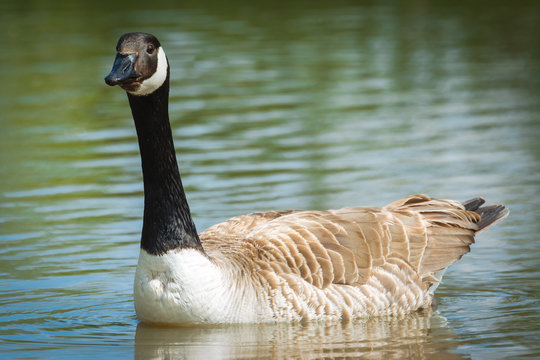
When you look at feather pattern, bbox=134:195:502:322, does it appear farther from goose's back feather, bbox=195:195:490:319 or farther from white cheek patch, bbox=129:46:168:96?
white cheek patch, bbox=129:46:168:96

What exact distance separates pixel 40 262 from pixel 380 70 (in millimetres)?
15320

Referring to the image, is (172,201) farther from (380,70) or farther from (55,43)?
(55,43)

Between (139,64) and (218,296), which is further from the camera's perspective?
(218,296)

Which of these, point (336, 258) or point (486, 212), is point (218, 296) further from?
point (486, 212)

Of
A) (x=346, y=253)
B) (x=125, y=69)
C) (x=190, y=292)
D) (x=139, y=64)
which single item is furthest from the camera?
(x=346, y=253)

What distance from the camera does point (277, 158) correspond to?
17609mm

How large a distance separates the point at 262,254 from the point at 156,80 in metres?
1.97

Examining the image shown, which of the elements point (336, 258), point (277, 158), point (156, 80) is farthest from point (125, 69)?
point (277, 158)

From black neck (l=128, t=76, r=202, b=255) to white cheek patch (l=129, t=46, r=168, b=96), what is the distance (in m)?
0.10

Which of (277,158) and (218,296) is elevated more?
(277,158)


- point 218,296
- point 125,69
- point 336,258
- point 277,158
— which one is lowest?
point 218,296

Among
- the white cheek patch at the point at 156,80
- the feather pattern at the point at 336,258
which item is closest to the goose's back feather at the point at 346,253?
the feather pattern at the point at 336,258

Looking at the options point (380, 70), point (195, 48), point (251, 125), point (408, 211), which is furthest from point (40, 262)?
point (195, 48)

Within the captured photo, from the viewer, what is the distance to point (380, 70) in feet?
87.5
